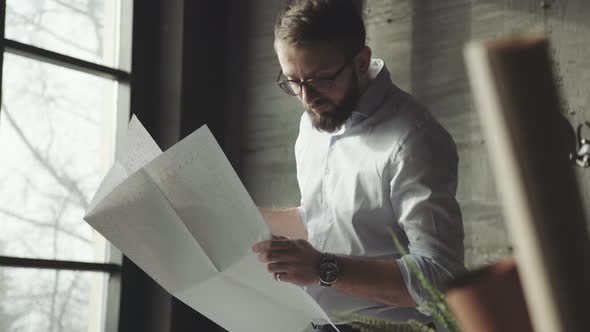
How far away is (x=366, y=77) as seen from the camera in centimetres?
204

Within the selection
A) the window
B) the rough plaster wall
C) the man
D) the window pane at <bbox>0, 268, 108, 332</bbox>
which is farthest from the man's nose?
the window pane at <bbox>0, 268, 108, 332</bbox>

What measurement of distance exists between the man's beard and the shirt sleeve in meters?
0.22

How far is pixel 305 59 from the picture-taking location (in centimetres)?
191

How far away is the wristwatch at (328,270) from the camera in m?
1.54

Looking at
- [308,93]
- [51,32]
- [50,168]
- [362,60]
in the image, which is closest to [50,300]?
[50,168]

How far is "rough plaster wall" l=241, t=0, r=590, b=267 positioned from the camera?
240 cm

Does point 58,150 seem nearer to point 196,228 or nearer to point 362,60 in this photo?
point 362,60

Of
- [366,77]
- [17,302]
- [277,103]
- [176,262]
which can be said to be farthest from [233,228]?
[277,103]

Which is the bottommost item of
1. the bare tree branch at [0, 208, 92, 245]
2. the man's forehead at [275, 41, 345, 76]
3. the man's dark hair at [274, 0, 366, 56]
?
the bare tree branch at [0, 208, 92, 245]

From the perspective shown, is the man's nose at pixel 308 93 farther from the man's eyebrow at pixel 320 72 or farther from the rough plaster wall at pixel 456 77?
the rough plaster wall at pixel 456 77

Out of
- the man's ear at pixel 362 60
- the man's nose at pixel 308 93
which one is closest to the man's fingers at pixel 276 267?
the man's nose at pixel 308 93

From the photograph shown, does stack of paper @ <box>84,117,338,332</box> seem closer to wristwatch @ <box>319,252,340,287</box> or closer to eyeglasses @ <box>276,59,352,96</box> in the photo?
wristwatch @ <box>319,252,340,287</box>

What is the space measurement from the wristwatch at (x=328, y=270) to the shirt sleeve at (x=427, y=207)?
15 cm

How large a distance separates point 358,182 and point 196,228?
1.83 ft
